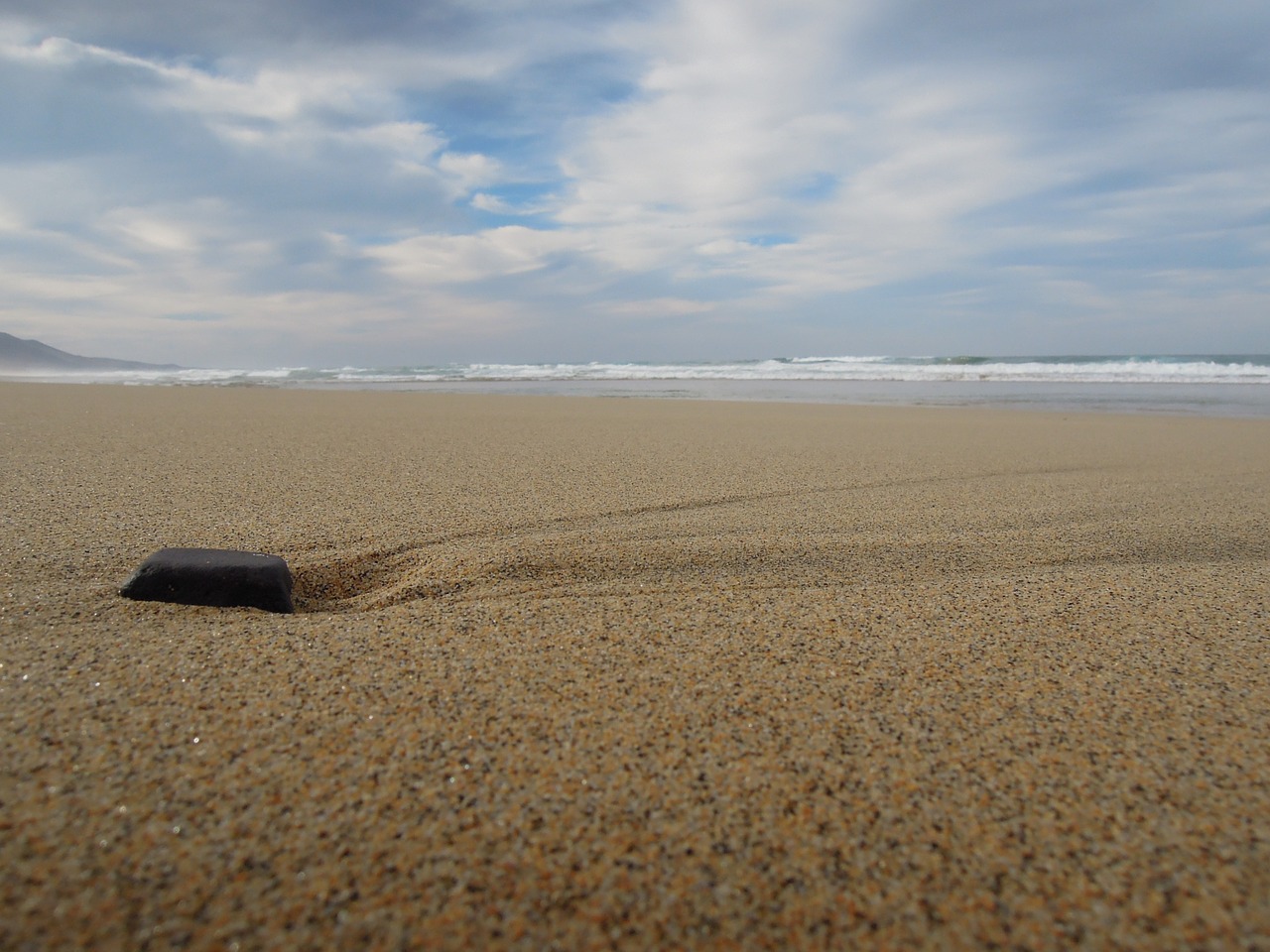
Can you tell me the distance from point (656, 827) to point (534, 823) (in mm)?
141

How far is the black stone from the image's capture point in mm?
1417

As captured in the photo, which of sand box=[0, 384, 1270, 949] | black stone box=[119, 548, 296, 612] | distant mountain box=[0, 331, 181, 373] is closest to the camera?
sand box=[0, 384, 1270, 949]

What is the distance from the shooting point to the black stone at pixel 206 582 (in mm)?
1417

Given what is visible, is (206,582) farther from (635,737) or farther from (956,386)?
(956,386)

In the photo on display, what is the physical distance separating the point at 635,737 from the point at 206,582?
1.00 m

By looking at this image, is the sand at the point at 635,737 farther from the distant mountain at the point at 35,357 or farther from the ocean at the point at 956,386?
the distant mountain at the point at 35,357

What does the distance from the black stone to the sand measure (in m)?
0.06

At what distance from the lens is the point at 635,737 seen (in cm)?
98

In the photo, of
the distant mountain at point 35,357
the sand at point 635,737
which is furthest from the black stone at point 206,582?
the distant mountain at point 35,357

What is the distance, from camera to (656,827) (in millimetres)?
804

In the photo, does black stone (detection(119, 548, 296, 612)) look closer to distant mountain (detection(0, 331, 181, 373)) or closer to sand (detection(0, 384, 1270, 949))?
sand (detection(0, 384, 1270, 949))

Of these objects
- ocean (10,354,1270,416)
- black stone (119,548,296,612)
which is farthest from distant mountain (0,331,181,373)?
black stone (119,548,296,612)

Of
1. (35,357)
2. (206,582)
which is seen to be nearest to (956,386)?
(206,582)

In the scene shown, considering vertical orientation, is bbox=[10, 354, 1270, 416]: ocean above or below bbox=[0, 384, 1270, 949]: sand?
above
